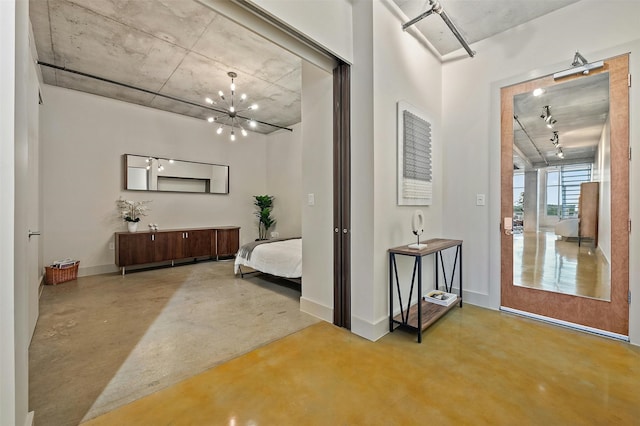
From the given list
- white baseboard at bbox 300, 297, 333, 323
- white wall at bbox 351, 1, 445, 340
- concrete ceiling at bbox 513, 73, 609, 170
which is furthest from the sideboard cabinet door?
concrete ceiling at bbox 513, 73, 609, 170

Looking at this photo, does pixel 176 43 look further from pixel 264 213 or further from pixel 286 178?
pixel 264 213

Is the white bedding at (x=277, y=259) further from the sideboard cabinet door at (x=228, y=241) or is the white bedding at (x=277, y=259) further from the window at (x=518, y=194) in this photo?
the window at (x=518, y=194)

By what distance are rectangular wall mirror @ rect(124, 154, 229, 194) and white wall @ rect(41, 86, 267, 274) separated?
126 mm

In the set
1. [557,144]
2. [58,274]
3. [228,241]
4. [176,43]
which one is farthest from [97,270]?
[557,144]

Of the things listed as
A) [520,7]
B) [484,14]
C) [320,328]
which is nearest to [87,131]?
[320,328]

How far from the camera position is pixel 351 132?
2.56m

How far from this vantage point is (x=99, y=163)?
4816 millimetres

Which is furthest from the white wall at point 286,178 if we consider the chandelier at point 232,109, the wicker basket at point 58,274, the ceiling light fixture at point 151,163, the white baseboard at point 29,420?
the white baseboard at point 29,420

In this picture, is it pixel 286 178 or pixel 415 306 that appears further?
pixel 286 178

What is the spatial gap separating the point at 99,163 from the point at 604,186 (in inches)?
273

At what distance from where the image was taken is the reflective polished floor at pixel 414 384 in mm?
1510

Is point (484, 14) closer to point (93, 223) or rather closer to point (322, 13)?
point (322, 13)

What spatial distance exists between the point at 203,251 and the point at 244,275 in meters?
1.46

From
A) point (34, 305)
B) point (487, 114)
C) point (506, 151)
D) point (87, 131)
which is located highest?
point (87, 131)
